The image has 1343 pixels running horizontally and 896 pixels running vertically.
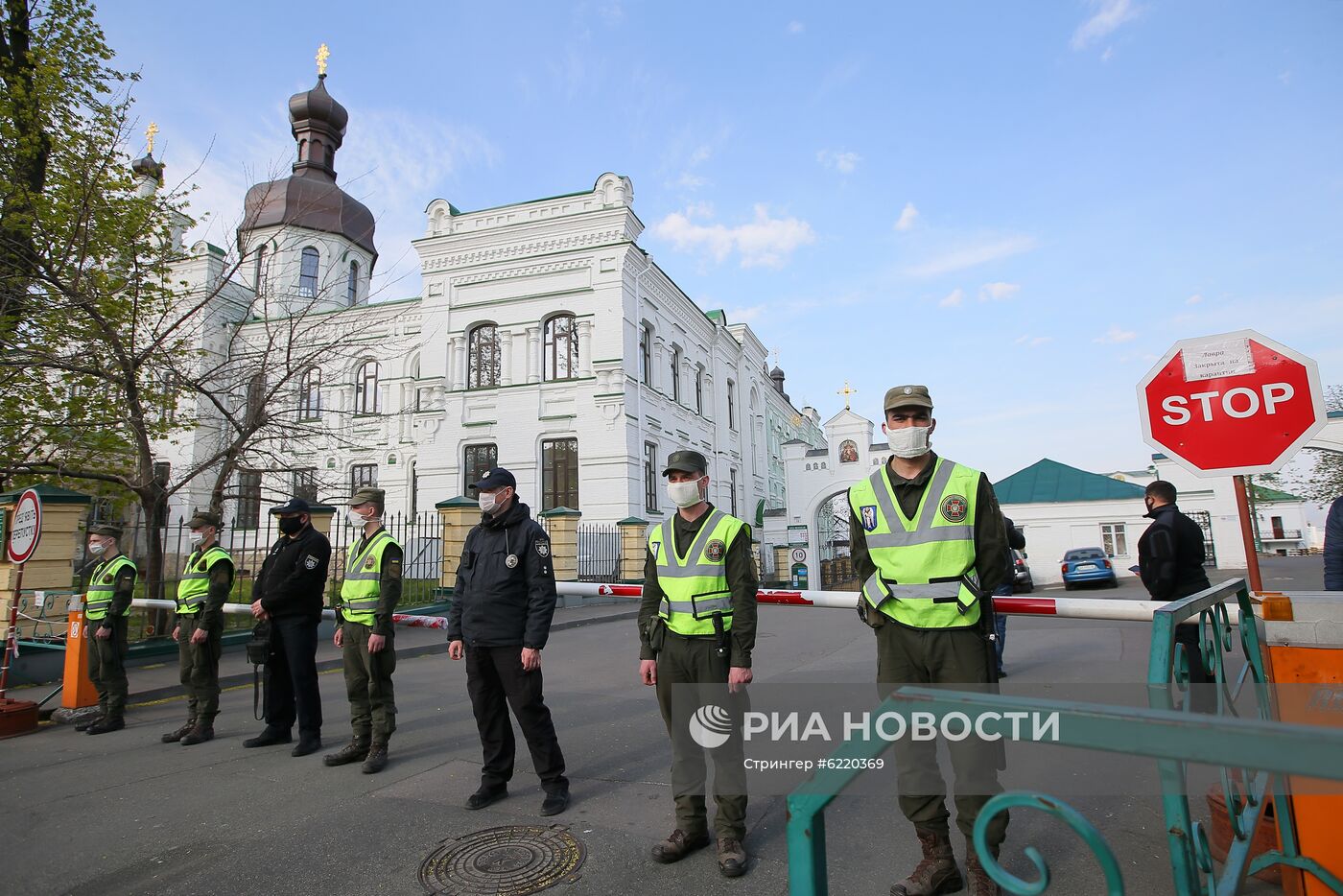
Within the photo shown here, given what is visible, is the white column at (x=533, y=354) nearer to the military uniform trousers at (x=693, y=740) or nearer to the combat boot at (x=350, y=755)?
the combat boot at (x=350, y=755)

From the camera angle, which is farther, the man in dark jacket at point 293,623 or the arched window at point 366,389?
the arched window at point 366,389

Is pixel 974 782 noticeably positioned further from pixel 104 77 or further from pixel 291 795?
pixel 104 77

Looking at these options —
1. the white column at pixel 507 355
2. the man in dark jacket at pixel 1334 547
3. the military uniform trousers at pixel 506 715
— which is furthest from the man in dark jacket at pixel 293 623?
the white column at pixel 507 355

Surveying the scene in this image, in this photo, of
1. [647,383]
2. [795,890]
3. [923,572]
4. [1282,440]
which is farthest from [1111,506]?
[795,890]

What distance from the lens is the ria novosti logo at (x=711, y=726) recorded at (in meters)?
3.65

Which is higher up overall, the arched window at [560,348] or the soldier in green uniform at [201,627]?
the arched window at [560,348]

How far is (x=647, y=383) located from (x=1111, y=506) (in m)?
19.8

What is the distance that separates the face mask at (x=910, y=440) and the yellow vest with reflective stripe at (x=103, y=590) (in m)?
7.26

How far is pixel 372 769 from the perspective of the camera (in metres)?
5.15

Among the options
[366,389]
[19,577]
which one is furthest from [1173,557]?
[366,389]

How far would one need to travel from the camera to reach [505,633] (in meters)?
4.55

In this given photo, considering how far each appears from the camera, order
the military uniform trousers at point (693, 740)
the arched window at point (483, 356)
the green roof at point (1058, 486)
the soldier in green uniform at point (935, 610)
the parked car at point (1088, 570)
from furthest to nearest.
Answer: the green roof at point (1058, 486) → the parked car at point (1088, 570) → the arched window at point (483, 356) → the military uniform trousers at point (693, 740) → the soldier in green uniform at point (935, 610)

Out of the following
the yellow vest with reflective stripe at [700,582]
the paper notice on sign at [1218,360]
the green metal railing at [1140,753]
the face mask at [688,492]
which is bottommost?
the green metal railing at [1140,753]

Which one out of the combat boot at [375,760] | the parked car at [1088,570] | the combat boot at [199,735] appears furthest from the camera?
the parked car at [1088,570]
